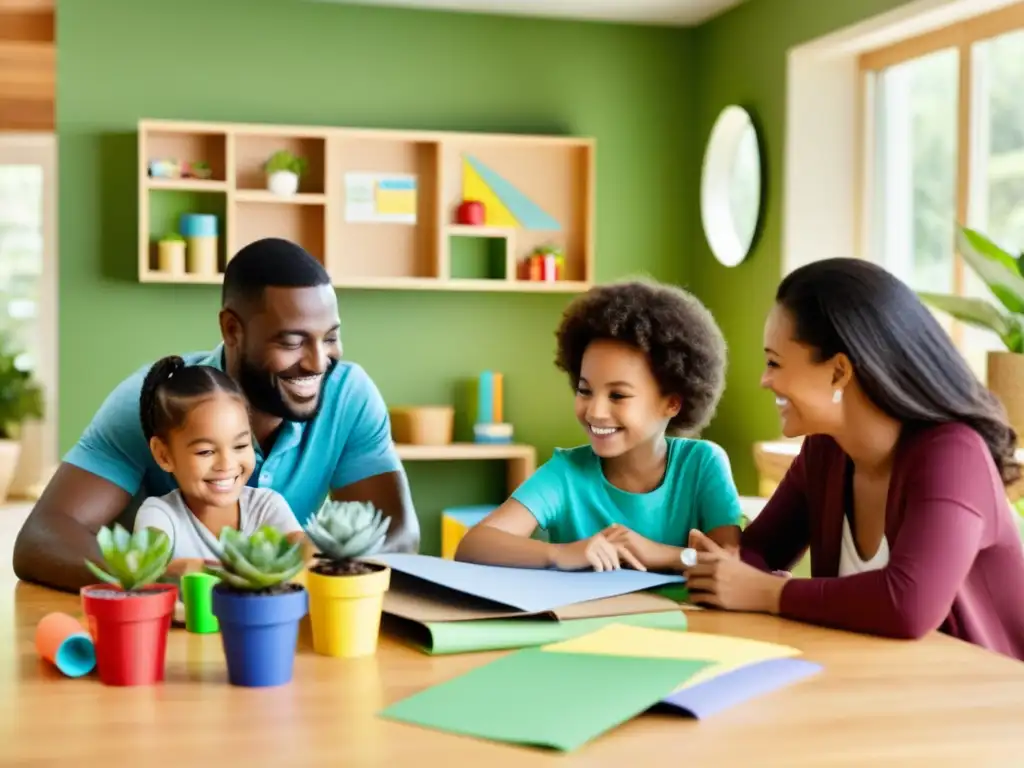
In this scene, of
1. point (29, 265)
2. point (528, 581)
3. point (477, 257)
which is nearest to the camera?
point (528, 581)

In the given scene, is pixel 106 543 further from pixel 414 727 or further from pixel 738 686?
pixel 738 686

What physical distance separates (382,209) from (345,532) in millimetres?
3651

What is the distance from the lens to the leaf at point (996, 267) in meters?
2.87

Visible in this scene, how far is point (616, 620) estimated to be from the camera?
128 cm

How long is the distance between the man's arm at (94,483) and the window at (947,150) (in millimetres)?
2480

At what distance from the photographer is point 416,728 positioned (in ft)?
3.13

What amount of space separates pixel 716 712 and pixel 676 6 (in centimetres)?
418

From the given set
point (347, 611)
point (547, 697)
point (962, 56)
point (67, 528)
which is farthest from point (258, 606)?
point (962, 56)

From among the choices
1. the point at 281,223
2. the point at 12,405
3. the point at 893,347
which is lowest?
the point at 12,405

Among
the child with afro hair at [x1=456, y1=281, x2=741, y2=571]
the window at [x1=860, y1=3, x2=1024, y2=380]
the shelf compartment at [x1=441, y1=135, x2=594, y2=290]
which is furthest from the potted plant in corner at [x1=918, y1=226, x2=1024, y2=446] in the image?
the shelf compartment at [x1=441, y1=135, x2=594, y2=290]

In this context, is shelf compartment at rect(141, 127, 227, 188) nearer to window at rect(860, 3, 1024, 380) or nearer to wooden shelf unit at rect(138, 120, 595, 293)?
wooden shelf unit at rect(138, 120, 595, 293)

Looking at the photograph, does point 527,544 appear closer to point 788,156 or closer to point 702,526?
point 702,526

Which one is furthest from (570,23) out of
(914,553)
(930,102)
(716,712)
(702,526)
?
(716,712)

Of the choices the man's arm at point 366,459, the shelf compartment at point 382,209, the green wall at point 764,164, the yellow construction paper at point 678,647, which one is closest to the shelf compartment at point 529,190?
the shelf compartment at point 382,209
